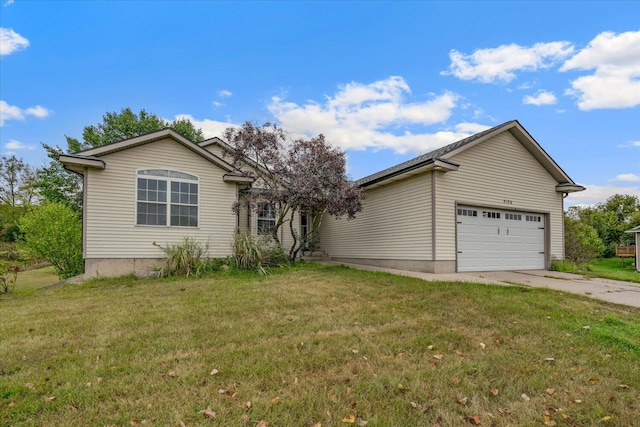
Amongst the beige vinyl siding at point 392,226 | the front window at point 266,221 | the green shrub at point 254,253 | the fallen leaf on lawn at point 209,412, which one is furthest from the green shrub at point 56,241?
the fallen leaf on lawn at point 209,412

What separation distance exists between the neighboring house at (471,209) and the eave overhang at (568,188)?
0.02m

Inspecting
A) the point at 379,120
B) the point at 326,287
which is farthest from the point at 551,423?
the point at 379,120

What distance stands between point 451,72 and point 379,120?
538cm

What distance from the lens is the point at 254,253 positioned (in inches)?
432

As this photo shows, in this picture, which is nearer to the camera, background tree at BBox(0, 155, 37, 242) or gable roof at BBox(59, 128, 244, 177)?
gable roof at BBox(59, 128, 244, 177)

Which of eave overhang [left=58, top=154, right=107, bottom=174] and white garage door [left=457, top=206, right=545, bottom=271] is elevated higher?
eave overhang [left=58, top=154, right=107, bottom=174]

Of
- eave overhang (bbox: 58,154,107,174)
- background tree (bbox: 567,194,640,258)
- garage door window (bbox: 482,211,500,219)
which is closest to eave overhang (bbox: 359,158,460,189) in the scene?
garage door window (bbox: 482,211,500,219)

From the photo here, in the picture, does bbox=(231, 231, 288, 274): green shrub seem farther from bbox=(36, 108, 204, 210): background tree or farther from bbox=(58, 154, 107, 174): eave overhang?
bbox=(36, 108, 204, 210): background tree

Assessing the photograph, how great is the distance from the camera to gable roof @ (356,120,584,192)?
1038 centimetres

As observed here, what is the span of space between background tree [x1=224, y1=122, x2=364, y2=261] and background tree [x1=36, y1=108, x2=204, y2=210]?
1485 cm

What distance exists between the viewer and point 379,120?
1886 centimetres

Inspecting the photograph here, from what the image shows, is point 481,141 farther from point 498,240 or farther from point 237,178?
point 237,178

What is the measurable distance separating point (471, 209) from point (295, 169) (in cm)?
615

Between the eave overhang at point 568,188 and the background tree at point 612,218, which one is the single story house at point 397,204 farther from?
the background tree at point 612,218
